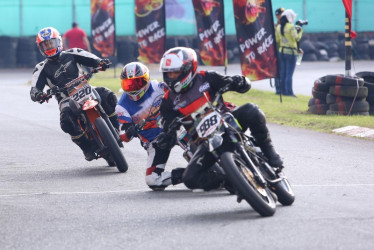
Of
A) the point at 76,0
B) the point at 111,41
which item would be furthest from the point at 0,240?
the point at 76,0

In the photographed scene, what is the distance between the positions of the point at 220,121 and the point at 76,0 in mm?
28145

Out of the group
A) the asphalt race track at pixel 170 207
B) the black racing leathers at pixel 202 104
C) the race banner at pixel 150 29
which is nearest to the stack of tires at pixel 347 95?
the asphalt race track at pixel 170 207

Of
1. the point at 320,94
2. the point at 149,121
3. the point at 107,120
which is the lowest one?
the point at 320,94

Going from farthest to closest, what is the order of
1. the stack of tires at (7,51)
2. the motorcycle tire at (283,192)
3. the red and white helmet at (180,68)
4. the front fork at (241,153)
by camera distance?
1. the stack of tires at (7,51)
2. the red and white helmet at (180,68)
3. the motorcycle tire at (283,192)
4. the front fork at (241,153)

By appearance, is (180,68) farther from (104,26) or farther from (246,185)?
(104,26)

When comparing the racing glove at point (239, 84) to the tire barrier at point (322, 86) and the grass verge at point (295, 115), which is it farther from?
the tire barrier at point (322, 86)

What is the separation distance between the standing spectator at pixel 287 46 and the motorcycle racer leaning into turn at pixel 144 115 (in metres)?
11.3

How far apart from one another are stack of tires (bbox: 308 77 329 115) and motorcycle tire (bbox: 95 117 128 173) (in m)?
6.49

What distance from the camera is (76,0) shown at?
115 ft

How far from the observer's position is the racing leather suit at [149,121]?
9641 mm

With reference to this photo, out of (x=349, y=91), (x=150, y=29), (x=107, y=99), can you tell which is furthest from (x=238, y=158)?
(x=150, y=29)

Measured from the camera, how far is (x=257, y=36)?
19.1m

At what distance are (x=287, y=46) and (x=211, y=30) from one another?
188 centimetres

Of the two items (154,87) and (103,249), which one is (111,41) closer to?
(154,87)
